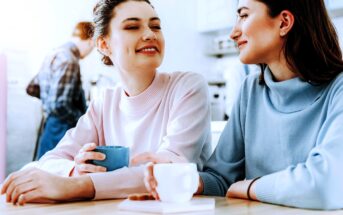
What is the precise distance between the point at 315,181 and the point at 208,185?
0.32 m

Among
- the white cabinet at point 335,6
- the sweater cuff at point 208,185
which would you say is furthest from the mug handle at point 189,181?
the white cabinet at point 335,6

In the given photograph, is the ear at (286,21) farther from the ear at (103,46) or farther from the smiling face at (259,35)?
the ear at (103,46)

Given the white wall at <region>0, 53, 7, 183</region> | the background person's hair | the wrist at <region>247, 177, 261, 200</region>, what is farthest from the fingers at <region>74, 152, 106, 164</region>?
the background person's hair

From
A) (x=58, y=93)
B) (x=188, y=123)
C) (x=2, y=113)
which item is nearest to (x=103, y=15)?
(x=188, y=123)

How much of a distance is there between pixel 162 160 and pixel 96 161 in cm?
17

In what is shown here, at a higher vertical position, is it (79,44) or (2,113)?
(79,44)

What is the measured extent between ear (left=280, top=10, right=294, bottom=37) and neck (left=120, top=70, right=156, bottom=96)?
482 millimetres

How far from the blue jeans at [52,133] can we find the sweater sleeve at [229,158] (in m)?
2.54

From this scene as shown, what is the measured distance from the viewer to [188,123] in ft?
4.60

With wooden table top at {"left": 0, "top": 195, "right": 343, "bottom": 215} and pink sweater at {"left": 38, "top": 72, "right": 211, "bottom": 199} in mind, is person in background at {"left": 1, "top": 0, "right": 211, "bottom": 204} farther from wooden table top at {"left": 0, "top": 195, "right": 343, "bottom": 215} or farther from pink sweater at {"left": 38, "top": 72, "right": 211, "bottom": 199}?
wooden table top at {"left": 0, "top": 195, "right": 343, "bottom": 215}

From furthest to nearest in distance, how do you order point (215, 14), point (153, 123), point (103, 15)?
point (215, 14) < point (103, 15) < point (153, 123)

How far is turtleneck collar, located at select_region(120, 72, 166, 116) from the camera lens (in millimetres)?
1542

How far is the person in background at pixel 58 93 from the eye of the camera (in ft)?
12.2

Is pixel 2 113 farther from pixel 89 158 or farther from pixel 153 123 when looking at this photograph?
pixel 89 158
